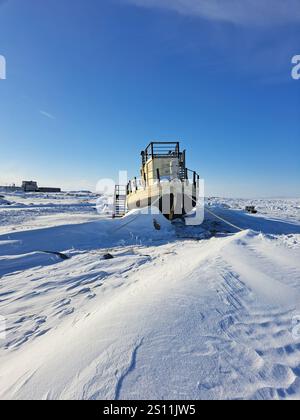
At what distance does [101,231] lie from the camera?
9312 millimetres

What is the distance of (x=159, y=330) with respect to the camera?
2047mm

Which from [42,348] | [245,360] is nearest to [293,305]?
[245,360]

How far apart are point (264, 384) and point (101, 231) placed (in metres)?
8.25

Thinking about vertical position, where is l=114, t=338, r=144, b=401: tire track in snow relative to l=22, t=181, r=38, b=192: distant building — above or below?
below

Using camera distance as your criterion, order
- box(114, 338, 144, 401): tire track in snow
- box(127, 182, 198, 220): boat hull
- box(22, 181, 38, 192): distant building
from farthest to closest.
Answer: box(22, 181, 38, 192): distant building
box(127, 182, 198, 220): boat hull
box(114, 338, 144, 401): tire track in snow

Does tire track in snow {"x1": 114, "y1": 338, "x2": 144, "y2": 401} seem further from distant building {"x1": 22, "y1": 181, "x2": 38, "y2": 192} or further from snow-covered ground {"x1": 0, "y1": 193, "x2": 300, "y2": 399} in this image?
distant building {"x1": 22, "y1": 181, "x2": 38, "y2": 192}

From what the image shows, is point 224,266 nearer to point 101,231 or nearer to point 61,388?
point 61,388

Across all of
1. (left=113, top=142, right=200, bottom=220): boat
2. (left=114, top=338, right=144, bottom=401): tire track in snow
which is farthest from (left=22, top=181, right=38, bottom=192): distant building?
(left=114, top=338, right=144, bottom=401): tire track in snow

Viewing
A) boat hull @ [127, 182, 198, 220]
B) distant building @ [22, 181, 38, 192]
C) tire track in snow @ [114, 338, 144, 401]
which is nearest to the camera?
tire track in snow @ [114, 338, 144, 401]

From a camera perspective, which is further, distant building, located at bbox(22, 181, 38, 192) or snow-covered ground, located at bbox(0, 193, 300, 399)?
distant building, located at bbox(22, 181, 38, 192)

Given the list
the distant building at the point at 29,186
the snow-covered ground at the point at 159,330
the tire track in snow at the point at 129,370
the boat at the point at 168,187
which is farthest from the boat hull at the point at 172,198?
the distant building at the point at 29,186

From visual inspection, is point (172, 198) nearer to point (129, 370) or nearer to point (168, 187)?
point (168, 187)

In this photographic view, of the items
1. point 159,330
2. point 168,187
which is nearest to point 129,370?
point 159,330

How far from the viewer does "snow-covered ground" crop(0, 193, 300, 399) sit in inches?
61.1
